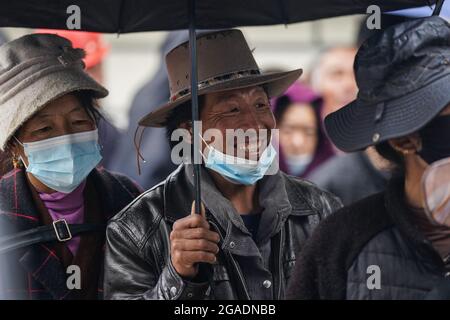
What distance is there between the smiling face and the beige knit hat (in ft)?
1.59

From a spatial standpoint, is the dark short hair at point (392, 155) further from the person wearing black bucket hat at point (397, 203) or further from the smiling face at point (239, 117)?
the smiling face at point (239, 117)

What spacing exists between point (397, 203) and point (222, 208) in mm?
859

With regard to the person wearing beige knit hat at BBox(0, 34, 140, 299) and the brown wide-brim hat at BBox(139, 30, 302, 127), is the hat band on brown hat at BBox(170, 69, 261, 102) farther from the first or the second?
the person wearing beige knit hat at BBox(0, 34, 140, 299)

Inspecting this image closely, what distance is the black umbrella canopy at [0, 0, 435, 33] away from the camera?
13.8 feet

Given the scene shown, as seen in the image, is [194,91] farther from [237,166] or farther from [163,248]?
[163,248]

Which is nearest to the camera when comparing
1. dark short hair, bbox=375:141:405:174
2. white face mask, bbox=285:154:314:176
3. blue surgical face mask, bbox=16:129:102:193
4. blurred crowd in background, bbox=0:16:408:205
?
dark short hair, bbox=375:141:405:174

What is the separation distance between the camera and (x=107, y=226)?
4066 mm

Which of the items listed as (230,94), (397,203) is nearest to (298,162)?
(230,94)

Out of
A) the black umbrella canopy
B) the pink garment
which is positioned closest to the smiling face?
the black umbrella canopy

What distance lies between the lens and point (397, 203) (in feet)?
10.9

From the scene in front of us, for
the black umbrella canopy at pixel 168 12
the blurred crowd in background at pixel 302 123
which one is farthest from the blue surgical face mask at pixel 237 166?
the black umbrella canopy at pixel 168 12

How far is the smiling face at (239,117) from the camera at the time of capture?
4.05 meters

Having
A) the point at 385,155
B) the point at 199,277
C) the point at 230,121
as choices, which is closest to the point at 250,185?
the point at 230,121
